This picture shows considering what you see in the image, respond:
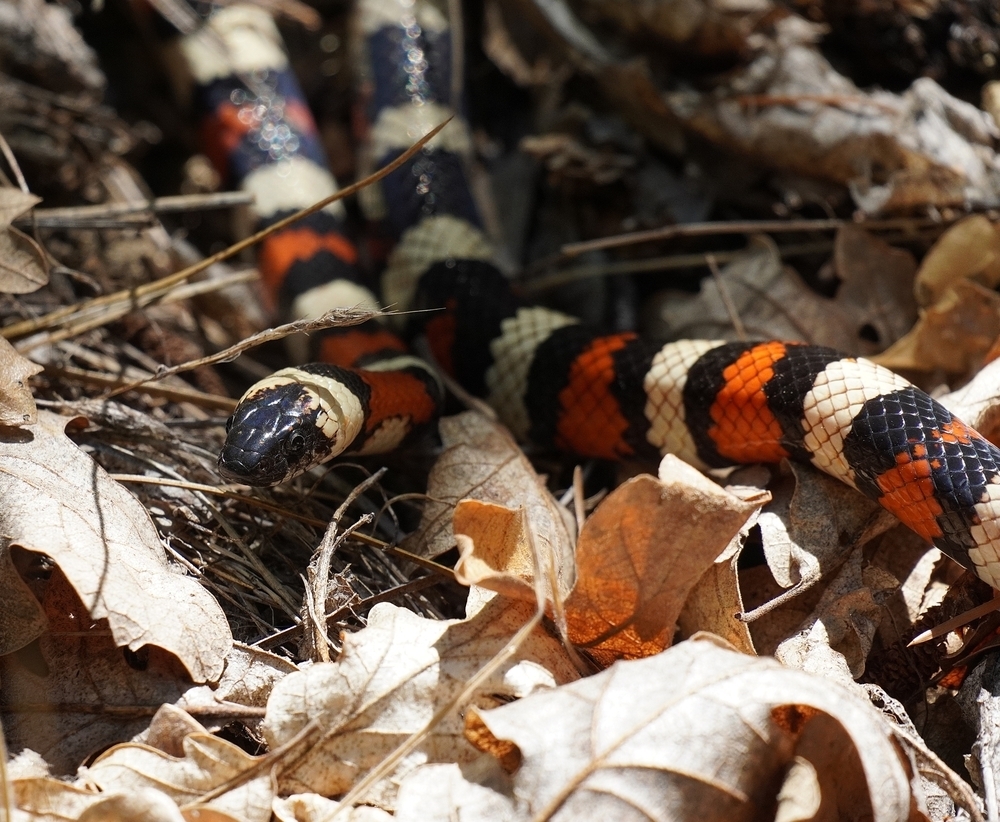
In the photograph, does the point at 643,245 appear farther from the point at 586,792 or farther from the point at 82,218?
the point at 586,792

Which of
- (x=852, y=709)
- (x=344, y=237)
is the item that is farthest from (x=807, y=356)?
(x=344, y=237)

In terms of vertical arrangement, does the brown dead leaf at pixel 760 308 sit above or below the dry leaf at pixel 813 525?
above

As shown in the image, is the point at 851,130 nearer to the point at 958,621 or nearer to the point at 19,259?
the point at 958,621

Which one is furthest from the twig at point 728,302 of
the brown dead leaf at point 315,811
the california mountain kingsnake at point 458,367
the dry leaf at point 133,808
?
the dry leaf at point 133,808

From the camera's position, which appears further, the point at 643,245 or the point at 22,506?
the point at 643,245

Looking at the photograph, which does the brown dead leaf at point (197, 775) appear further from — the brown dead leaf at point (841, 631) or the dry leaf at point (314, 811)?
the brown dead leaf at point (841, 631)

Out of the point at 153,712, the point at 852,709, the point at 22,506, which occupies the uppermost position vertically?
the point at 22,506
